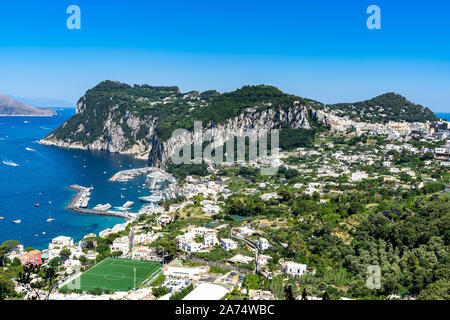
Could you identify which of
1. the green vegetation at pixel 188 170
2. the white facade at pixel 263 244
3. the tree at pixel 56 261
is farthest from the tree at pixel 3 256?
the green vegetation at pixel 188 170

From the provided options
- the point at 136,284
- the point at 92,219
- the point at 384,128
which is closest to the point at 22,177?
the point at 92,219

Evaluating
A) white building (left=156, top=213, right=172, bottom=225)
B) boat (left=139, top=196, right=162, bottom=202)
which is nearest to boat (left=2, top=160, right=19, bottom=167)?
boat (left=139, top=196, right=162, bottom=202)

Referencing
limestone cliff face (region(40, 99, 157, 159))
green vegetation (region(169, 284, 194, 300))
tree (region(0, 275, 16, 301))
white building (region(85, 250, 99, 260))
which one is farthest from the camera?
limestone cliff face (region(40, 99, 157, 159))

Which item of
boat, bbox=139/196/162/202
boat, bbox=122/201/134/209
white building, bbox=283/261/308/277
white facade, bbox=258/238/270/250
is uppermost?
white facade, bbox=258/238/270/250

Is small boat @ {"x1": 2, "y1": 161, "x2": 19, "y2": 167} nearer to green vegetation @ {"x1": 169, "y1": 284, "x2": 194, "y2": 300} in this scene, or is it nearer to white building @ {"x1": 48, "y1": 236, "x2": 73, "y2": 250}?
white building @ {"x1": 48, "y1": 236, "x2": 73, "y2": 250}
